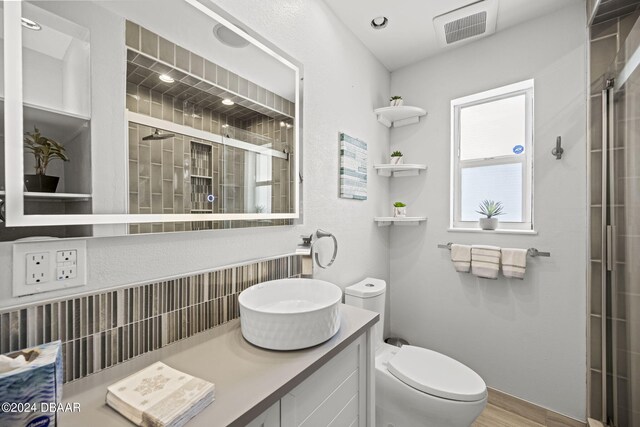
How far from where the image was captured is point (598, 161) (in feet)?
4.97

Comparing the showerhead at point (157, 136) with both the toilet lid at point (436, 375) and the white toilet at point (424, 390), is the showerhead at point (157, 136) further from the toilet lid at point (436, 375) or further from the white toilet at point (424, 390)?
the toilet lid at point (436, 375)

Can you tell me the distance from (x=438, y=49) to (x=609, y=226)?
1611 mm

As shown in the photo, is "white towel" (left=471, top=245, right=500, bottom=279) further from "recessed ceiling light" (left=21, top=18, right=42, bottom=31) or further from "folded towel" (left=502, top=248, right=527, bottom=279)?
"recessed ceiling light" (left=21, top=18, right=42, bottom=31)

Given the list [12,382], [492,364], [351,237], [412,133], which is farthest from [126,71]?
[492,364]

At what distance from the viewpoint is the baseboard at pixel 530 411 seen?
1.60 m

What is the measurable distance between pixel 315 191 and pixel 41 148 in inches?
43.7

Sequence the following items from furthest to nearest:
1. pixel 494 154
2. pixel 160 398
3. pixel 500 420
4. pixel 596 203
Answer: pixel 494 154, pixel 500 420, pixel 596 203, pixel 160 398

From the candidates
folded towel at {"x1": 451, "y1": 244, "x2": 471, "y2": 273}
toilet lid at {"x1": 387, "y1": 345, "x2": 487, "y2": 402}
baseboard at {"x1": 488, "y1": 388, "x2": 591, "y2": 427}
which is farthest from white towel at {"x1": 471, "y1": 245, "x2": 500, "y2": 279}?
baseboard at {"x1": 488, "y1": 388, "x2": 591, "y2": 427}

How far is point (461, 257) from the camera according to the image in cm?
194

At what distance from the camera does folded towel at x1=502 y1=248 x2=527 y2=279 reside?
5.62 feet

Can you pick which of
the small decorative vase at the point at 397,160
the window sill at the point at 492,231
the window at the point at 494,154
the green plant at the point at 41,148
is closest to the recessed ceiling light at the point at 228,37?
the green plant at the point at 41,148

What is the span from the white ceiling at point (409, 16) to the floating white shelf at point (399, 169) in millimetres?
904

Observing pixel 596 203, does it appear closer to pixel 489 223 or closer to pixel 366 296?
pixel 489 223

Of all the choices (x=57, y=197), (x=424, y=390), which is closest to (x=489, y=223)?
(x=424, y=390)
